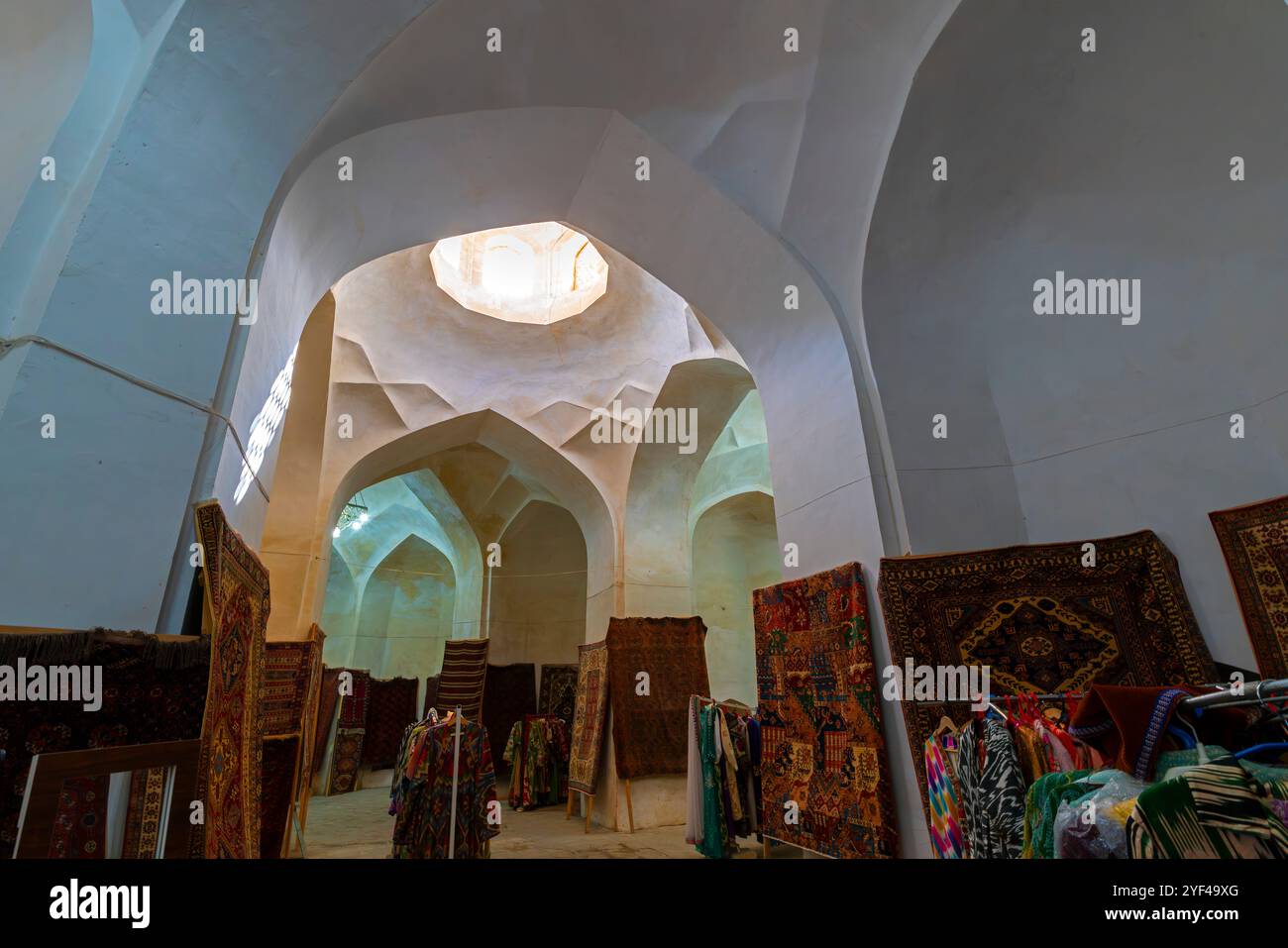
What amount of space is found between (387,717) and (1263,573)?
1447 cm

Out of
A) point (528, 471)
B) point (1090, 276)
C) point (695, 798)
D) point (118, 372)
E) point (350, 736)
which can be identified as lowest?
point (350, 736)

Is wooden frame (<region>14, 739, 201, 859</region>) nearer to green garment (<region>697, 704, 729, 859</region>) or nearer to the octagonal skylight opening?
green garment (<region>697, 704, 729, 859</region>)

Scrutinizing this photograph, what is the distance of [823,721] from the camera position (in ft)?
14.7

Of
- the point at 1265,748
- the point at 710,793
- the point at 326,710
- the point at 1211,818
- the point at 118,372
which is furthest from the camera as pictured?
the point at 326,710

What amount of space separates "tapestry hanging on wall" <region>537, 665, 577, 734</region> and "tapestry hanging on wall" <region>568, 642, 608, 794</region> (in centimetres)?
365

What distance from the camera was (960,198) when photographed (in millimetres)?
4574

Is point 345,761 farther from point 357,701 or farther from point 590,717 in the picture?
point 590,717

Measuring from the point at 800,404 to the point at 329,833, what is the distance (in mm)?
7649

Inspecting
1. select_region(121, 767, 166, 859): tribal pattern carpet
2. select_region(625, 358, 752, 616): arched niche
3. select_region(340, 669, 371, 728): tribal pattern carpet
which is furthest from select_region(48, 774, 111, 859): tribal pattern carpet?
select_region(340, 669, 371, 728): tribal pattern carpet

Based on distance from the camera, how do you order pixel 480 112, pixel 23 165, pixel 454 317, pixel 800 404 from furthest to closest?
pixel 454 317 < pixel 800 404 < pixel 480 112 < pixel 23 165

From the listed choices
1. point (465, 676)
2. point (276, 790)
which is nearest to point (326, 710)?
point (465, 676)

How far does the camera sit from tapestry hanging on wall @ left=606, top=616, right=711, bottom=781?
8070 mm

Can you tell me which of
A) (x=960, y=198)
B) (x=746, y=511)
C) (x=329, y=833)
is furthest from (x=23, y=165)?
(x=746, y=511)

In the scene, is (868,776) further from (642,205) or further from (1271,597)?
(642,205)
